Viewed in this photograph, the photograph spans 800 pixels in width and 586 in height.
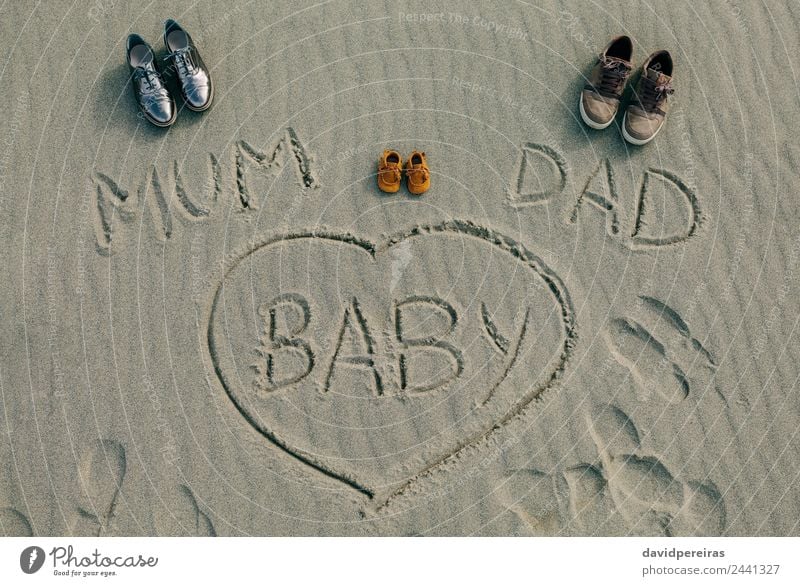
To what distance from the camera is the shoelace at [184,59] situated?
506 centimetres

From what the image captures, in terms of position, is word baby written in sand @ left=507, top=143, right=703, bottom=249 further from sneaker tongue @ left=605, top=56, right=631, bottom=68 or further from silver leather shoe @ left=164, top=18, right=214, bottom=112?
silver leather shoe @ left=164, top=18, right=214, bottom=112

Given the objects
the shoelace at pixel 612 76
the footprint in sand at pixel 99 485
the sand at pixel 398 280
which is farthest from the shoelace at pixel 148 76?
the shoelace at pixel 612 76

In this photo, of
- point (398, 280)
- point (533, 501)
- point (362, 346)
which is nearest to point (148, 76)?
point (398, 280)

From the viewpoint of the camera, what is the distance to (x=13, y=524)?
4957 millimetres

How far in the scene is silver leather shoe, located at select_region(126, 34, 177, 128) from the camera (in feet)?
16.7

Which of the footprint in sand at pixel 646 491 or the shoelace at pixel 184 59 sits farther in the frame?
the shoelace at pixel 184 59

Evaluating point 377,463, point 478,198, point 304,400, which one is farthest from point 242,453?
point 478,198

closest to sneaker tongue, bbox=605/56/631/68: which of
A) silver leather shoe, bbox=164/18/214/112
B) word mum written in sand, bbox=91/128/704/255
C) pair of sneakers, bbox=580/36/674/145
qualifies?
pair of sneakers, bbox=580/36/674/145

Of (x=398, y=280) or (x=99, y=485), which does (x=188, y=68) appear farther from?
(x=99, y=485)

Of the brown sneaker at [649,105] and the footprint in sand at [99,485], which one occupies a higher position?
the brown sneaker at [649,105]

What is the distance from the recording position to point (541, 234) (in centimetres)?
510

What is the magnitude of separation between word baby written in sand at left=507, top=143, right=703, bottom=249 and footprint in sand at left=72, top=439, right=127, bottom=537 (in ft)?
10.8
